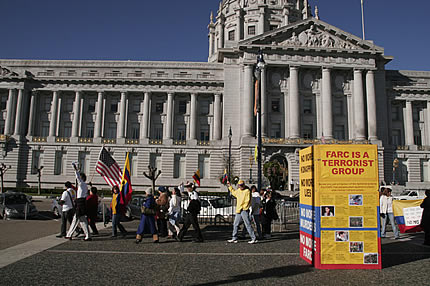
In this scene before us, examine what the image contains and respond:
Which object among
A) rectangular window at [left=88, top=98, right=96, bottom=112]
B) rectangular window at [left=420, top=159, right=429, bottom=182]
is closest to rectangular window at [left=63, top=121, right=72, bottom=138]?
rectangular window at [left=88, top=98, right=96, bottom=112]

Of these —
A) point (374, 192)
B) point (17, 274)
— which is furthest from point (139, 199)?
point (374, 192)

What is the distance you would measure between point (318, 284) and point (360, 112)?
4601 cm

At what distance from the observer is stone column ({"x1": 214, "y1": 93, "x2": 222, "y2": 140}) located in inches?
2045

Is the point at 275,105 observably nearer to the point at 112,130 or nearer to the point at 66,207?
the point at 112,130

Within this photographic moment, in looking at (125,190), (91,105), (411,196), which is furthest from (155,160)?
(125,190)

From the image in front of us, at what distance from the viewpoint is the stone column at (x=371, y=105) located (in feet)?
160

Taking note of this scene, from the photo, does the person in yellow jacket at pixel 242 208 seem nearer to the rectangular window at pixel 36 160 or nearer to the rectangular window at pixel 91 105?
the rectangular window at pixel 91 105

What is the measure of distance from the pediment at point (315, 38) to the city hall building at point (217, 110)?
14 cm

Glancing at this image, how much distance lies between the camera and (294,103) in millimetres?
48656

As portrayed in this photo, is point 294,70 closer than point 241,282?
No

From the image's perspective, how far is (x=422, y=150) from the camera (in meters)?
51.6

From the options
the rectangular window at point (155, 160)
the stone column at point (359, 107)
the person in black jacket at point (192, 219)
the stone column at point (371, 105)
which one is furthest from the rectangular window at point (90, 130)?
the person in black jacket at point (192, 219)

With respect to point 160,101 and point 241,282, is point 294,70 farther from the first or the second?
point 241,282

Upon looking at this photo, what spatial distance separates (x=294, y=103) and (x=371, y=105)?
11.0m
